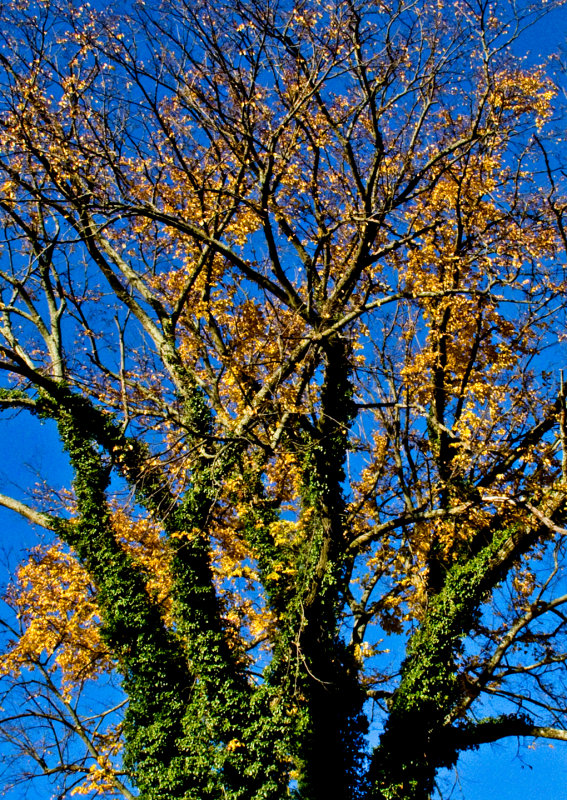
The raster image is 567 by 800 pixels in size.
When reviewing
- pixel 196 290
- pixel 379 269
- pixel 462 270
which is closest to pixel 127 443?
pixel 196 290

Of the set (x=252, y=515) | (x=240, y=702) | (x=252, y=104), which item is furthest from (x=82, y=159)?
(x=240, y=702)

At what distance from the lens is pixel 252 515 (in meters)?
9.74

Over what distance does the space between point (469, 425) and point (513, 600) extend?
3.14m

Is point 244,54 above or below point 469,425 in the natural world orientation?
above

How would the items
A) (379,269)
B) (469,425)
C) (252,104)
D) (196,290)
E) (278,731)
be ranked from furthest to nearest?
1. (196,290)
2. (379,269)
3. (469,425)
4. (252,104)
5. (278,731)

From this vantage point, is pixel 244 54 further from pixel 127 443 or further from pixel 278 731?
pixel 278 731

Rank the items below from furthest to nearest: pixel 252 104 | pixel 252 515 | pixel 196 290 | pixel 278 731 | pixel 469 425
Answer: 1. pixel 196 290
2. pixel 252 515
3. pixel 469 425
4. pixel 252 104
5. pixel 278 731

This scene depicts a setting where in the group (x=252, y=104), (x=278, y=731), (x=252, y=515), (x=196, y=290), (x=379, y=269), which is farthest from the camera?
(x=196, y=290)

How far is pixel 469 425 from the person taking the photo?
9.12 metres

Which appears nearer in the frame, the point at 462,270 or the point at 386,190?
the point at 386,190

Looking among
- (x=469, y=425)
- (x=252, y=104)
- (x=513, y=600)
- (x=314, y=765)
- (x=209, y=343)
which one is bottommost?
(x=314, y=765)

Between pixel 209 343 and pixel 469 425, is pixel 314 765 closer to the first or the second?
pixel 469 425

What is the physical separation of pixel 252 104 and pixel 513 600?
8.70 metres

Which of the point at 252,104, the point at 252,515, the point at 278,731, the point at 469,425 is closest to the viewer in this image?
the point at 278,731
